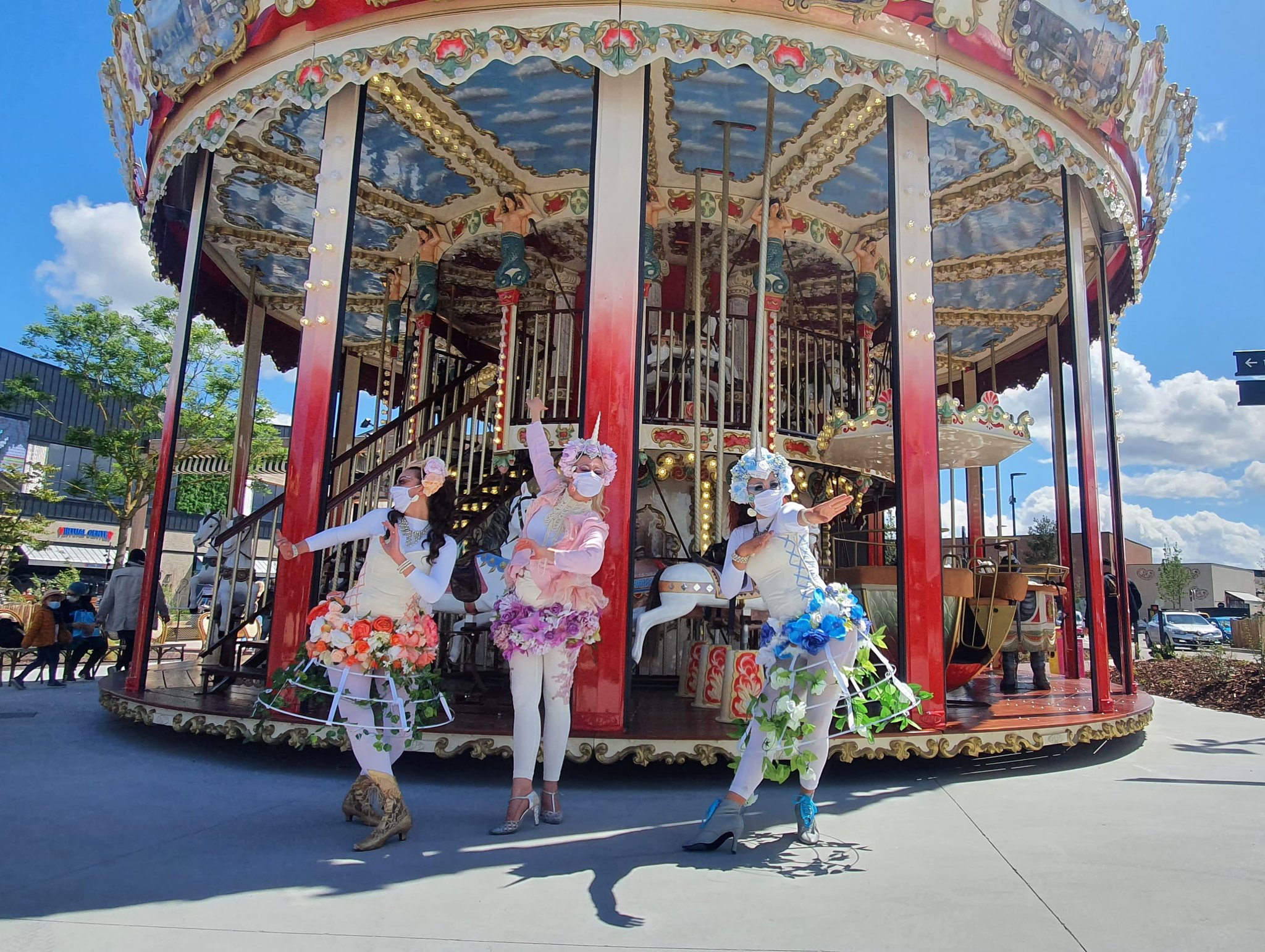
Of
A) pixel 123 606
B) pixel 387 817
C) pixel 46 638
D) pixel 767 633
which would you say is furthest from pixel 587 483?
pixel 46 638

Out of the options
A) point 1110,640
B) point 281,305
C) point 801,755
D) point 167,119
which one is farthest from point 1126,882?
point 281,305

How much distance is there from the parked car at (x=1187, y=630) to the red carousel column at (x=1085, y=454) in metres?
19.2

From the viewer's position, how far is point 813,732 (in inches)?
146

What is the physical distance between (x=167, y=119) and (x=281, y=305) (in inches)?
191

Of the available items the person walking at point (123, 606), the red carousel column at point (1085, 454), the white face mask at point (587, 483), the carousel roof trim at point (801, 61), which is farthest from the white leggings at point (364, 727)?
the person walking at point (123, 606)

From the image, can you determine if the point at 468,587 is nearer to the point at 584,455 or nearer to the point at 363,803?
the point at 363,803

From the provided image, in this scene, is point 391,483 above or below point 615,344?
below

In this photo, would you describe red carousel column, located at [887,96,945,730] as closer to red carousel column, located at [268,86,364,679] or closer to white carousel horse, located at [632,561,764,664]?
white carousel horse, located at [632,561,764,664]

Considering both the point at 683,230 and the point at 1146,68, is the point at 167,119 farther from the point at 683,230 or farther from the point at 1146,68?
the point at 1146,68

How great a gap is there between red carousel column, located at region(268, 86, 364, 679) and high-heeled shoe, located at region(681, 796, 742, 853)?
334cm

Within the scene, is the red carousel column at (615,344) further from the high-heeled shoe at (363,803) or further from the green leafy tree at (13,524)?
the green leafy tree at (13,524)

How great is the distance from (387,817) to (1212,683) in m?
12.8

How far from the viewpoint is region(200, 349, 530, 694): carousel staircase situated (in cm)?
748

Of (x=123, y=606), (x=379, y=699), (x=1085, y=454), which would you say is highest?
(x=1085, y=454)
